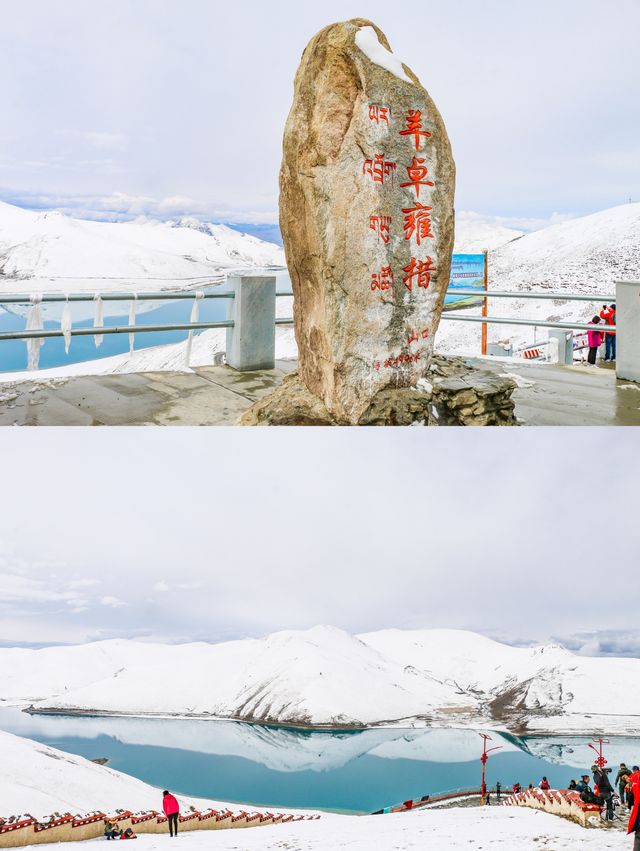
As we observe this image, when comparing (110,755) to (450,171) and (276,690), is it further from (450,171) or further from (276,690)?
(450,171)

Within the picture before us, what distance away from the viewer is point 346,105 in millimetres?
3416

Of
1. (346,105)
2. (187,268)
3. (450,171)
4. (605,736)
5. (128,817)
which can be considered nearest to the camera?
(346,105)

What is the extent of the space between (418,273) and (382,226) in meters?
0.29

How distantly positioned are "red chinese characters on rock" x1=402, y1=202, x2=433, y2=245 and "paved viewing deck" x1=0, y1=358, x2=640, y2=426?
1239 mm

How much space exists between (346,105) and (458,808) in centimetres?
335

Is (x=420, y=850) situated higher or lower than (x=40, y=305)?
lower

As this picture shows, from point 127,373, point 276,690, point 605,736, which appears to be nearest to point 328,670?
point 276,690

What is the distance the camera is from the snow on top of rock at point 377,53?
133 inches

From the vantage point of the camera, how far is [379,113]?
11.2 ft

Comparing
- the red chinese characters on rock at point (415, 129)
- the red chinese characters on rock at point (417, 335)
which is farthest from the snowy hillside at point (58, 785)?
the red chinese characters on rock at point (415, 129)

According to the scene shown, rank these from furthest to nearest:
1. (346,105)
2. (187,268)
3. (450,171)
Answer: (187,268) < (450,171) < (346,105)

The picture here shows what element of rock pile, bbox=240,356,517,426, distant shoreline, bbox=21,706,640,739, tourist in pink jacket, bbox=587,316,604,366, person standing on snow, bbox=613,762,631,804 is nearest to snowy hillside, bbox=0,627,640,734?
distant shoreline, bbox=21,706,640,739

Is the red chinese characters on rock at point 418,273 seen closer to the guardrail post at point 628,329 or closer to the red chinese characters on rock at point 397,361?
the red chinese characters on rock at point 397,361

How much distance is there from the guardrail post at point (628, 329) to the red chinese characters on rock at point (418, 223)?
1.39 m
